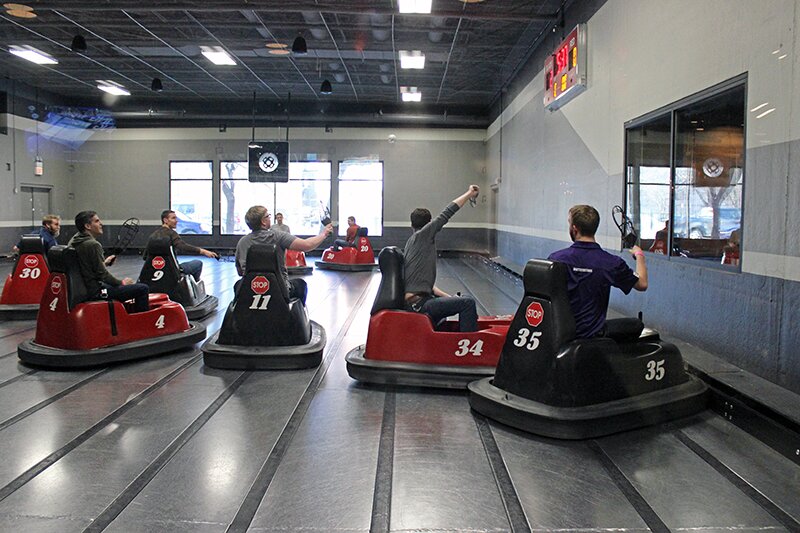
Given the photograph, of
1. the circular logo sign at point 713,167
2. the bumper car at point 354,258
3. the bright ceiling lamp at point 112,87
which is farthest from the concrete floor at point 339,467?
the bright ceiling lamp at point 112,87

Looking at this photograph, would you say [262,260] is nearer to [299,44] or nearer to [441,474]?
[441,474]

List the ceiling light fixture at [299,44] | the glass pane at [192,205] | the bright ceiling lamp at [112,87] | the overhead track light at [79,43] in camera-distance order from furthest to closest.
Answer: the glass pane at [192,205] → the bright ceiling lamp at [112,87] → the overhead track light at [79,43] → the ceiling light fixture at [299,44]

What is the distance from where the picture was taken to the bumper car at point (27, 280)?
314 inches

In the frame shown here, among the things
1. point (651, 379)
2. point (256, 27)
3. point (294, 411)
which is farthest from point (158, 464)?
point (256, 27)

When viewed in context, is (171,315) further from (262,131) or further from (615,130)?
(262,131)

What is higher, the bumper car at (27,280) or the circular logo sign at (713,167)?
the circular logo sign at (713,167)

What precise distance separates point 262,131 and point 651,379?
668 inches

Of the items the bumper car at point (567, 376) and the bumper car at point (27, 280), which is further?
the bumper car at point (27, 280)

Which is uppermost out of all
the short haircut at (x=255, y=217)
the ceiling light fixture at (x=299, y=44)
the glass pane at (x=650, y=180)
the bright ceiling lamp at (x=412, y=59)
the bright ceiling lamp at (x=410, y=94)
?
the bright ceiling lamp at (x=410, y=94)

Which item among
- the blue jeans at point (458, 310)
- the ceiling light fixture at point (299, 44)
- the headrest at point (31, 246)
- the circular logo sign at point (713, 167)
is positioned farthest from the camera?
the ceiling light fixture at point (299, 44)

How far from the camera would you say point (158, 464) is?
3.37 metres

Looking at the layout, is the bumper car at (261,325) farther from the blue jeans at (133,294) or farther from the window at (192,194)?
the window at (192,194)

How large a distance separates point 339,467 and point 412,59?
1087 centimetres

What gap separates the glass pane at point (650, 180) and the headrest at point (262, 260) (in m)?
3.61
